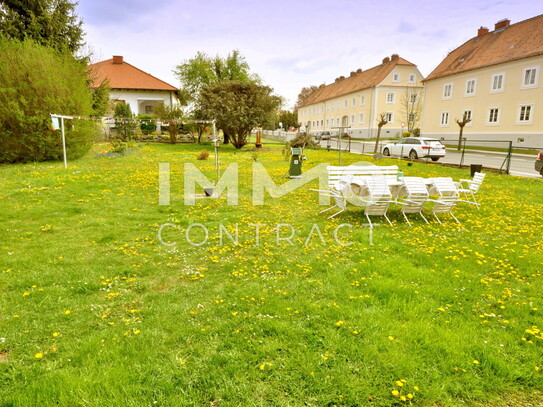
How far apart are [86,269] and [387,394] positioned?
415 cm

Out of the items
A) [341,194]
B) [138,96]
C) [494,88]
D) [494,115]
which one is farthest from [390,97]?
[341,194]

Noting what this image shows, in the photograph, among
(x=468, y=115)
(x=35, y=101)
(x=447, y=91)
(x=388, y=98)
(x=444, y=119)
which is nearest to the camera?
(x=35, y=101)

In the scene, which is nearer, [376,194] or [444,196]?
[376,194]

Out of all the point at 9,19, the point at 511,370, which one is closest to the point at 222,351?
the point at 511,370

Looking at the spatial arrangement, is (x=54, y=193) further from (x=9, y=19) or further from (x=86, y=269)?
(x=9, y=19)

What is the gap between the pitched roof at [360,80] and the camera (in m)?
46.1

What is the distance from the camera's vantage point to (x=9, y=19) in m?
17.2

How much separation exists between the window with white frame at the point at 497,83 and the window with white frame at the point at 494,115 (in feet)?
5.54

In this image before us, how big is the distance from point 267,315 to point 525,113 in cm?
3347

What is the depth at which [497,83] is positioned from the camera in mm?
30047

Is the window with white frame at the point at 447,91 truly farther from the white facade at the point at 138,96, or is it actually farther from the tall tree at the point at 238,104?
the white facade at the point at 138,96

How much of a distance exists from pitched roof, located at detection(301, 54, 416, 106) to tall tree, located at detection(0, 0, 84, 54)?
38218 millimetres

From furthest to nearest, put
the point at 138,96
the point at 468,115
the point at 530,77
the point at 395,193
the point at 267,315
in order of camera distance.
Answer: the point at 138,96
the point at 468,115
the point at 530,77
the point at 395,193
the point at 267,315

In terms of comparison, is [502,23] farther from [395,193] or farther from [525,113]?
[395,193]
